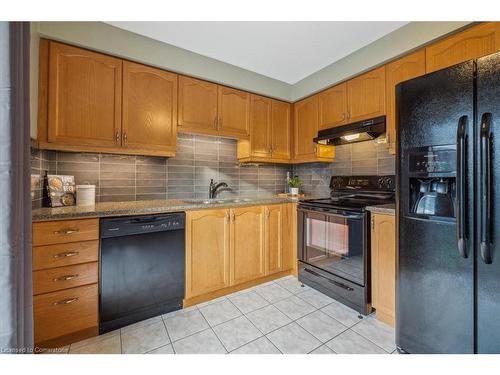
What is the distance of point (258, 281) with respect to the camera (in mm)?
2352

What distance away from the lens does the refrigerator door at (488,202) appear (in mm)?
1012

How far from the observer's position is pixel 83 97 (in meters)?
1.74

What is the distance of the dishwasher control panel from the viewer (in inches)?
61.2

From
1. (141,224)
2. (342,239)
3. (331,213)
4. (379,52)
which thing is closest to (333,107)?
(379,52)

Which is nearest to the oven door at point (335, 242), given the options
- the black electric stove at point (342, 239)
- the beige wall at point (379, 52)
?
the black electric stove at point (342, 239)

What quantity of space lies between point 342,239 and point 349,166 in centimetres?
96

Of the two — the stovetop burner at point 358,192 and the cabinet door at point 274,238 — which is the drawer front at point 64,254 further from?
the stovetop burner at point 358,192

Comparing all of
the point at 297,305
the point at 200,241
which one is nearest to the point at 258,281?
the point at 297,305

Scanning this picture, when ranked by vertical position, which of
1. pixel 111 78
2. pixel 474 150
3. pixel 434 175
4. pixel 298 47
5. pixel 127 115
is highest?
pixel 298 47

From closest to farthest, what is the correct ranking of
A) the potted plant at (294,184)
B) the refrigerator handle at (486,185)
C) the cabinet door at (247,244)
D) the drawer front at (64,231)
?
the refrigerator handle at (486,185) < the drawer front at (64,231) < the cabinet door at (247,244) < the potted plant at (294,184)

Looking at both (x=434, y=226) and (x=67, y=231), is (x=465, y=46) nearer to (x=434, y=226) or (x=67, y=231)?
(x=434, y=226)

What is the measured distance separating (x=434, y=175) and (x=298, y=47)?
1574mm

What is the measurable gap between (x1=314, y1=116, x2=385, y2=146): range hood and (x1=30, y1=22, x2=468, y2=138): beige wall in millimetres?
498

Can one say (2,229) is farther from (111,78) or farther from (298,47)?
(298,47)
